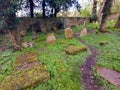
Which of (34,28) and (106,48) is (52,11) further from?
(106,48)

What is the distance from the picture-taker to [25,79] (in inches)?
278

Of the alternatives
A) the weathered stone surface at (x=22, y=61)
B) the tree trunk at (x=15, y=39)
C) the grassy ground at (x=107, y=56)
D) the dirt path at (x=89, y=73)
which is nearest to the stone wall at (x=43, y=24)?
the tree trunk at (x=15, y=39)

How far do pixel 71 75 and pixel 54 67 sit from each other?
2.89ft

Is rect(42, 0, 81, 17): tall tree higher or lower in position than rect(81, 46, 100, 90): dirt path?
higher

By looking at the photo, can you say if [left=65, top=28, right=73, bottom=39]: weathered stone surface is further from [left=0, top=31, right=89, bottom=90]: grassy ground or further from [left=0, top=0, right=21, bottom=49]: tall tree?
[left=0, top=0, right=21, bottom=49]: tall tree

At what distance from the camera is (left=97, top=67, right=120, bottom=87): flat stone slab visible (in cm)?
722

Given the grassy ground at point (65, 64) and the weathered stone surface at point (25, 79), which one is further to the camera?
the grassy ground at point (65, 64)

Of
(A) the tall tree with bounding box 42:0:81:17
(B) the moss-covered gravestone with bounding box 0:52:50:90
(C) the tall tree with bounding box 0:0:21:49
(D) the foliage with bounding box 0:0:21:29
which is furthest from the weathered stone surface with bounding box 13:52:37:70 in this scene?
(A) the tall tree with bounding box 42:0:81:17

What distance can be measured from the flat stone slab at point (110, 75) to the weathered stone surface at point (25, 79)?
2.28 metres

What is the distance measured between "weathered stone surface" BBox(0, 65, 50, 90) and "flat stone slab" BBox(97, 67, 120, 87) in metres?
2.28

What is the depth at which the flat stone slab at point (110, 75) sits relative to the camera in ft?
23.7

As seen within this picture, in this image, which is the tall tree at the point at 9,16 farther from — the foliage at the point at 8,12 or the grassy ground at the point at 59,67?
the grassy ground at the point at 59,67

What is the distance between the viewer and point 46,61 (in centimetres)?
856

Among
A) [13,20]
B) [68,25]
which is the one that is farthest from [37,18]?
[13,20]
